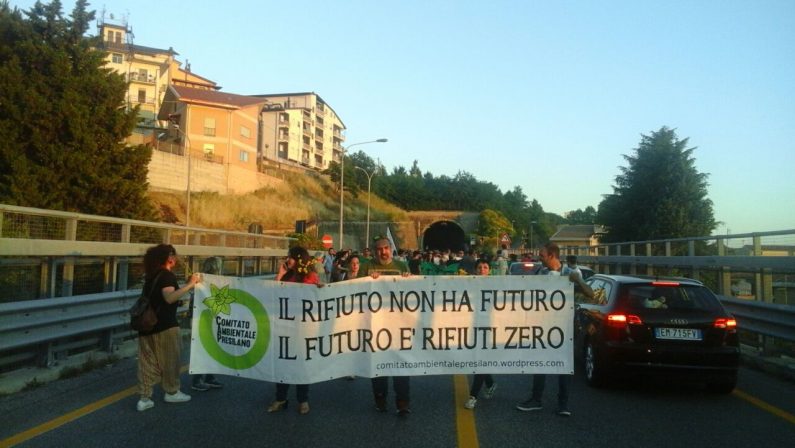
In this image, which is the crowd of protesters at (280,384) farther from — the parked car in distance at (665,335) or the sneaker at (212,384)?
the parked car in distance at (665,335)

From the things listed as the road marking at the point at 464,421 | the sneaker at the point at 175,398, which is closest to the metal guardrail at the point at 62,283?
the sneaker at the point at 175,398

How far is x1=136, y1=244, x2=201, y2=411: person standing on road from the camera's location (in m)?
7.08

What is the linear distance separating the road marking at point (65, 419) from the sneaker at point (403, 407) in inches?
122

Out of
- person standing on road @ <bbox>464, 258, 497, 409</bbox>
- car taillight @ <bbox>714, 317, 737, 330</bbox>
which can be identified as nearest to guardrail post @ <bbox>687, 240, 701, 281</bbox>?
car taillight @ <bbox>714, 317, 737, 330</bbox>

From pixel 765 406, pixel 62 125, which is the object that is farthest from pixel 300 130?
pixel 765 406

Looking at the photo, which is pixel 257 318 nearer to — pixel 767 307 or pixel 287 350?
pixel 287 350

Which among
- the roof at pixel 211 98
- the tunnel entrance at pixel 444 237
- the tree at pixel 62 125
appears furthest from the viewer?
the tunnel entrance at pixel 444 237

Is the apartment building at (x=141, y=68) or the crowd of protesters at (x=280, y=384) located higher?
the apartment building at (x=141, y=68)

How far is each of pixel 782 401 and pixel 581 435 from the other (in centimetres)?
332

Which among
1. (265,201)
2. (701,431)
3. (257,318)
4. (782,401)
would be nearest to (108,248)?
(257,318)

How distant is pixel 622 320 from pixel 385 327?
9.81 ft

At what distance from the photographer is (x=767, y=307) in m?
10.0

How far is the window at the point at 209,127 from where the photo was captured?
225 feet

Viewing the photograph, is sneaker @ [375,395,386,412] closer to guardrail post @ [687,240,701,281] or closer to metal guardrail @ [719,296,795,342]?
metal guardrail @ [719,296,795,342]
